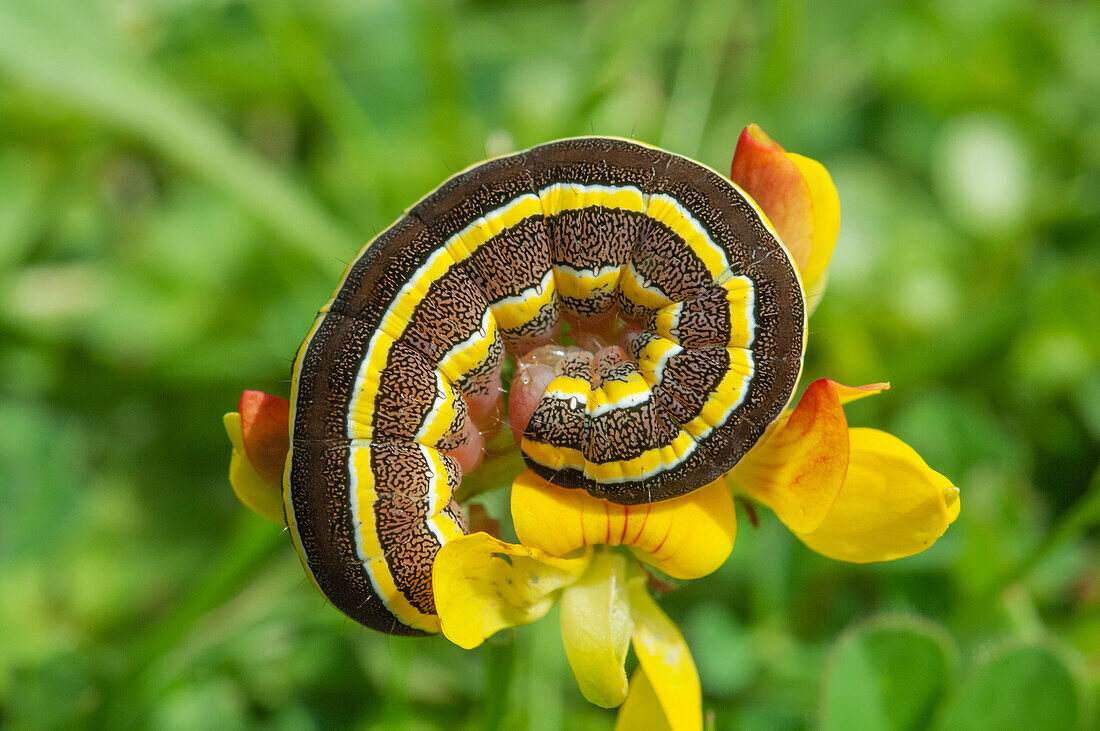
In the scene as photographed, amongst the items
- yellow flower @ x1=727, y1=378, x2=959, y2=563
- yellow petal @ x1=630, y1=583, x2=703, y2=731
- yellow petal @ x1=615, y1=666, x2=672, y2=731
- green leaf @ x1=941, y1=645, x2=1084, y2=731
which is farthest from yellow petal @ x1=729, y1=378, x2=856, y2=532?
green leaf @ x1=941, y1=645, x2=1084, y2=731

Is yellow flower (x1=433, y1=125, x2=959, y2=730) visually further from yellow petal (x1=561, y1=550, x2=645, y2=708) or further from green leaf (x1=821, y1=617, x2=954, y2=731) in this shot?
green leaf (x1=821, y1=617, x2=954, y2=731)

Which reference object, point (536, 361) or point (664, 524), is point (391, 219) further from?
point (664, 524)

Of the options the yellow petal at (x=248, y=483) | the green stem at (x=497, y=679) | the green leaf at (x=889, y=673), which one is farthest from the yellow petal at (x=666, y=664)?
the yellow petal at (x=248, y=483)

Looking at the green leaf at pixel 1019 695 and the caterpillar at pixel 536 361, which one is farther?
the green leaf at pixel 1019 695

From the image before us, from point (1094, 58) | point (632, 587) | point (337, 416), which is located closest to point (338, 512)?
point (337, 416)

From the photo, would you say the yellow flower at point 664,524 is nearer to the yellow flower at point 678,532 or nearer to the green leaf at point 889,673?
the yellow flower at point 678,532

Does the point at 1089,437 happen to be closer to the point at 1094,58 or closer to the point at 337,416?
the point at 1094,58
